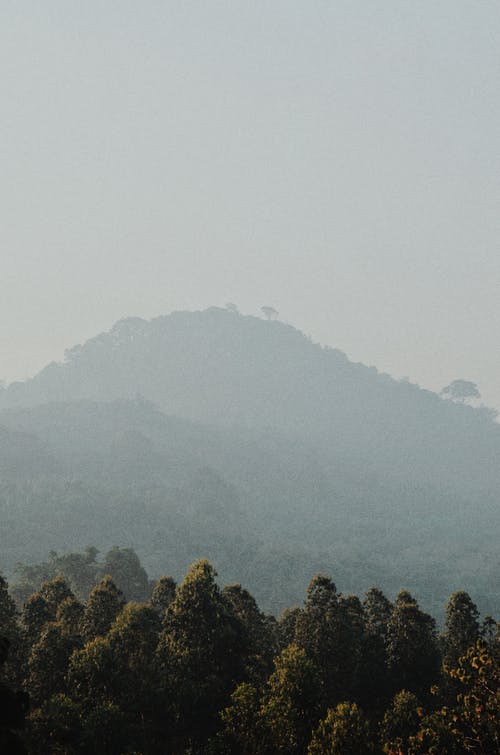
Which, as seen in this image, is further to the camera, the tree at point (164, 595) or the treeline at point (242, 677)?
the tree at point (164, 595)

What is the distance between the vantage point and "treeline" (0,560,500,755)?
25.1 meters

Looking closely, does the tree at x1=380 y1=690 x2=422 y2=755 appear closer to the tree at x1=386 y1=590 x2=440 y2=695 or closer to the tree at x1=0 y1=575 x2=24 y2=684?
the tree at x1=386 y1=590 x2=440 y2=695

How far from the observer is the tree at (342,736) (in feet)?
81.0

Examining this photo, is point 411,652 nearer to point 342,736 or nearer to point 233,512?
point 342,736

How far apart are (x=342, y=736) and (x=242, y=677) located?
33.4 ft

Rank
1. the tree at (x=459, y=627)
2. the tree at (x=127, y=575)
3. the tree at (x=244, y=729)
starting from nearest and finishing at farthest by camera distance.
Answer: the tree at (x=244, y=729), the tree at (x=459, y=627), the tree at (x=127, y=575)

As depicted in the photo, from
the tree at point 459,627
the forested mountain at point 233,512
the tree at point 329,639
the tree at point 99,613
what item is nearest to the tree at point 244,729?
the tree at point 329,639

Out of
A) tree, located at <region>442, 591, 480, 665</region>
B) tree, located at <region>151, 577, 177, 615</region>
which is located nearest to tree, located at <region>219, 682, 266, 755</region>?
tree, located at <region>442, 591, 480, 665</region>

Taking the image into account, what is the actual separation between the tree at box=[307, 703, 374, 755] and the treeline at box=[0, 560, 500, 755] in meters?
0.05

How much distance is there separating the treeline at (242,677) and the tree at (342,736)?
0.05m

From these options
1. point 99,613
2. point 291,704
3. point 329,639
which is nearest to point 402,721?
point 291,704

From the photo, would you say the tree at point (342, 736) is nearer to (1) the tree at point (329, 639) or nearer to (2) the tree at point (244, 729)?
(2) the tree at point (244, 729)

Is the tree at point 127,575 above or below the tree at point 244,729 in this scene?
below

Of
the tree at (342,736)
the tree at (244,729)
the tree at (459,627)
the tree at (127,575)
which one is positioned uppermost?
the tree at (459,627)
